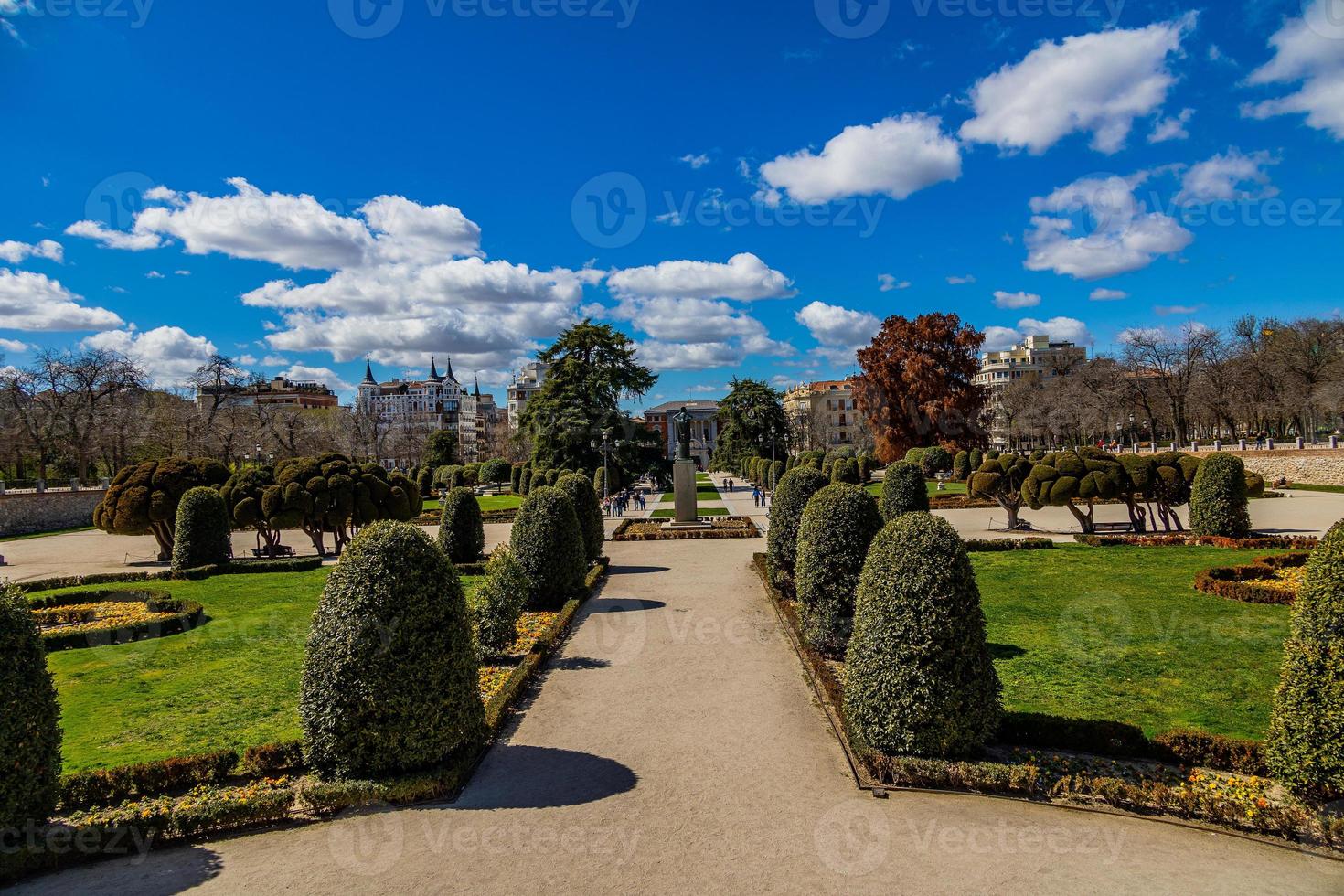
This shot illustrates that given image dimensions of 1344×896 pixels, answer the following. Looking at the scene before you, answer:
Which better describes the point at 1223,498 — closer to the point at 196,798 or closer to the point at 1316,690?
the point at 1316,690

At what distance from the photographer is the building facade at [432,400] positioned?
135375 mm

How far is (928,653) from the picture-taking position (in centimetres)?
626

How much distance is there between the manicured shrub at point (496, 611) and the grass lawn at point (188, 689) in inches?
92.4

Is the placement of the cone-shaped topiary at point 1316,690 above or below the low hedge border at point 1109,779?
above

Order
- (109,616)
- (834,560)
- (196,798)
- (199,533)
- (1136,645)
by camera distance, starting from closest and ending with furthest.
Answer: (196,798), (834,560), (1136,645), (109,616), (199,533)

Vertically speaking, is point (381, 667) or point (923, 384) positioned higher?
point (923, 384)

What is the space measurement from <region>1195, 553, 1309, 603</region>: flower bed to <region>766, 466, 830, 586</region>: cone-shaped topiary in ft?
22.5

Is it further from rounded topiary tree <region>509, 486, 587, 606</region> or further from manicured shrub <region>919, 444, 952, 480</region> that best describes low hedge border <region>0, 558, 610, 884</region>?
manicured shrub <region>919, 444, 952, 480</region>

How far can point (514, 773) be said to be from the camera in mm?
6820

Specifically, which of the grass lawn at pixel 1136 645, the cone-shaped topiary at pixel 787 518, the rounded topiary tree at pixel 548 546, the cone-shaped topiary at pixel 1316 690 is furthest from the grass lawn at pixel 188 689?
the cone-shaped topiary at pixel 1316 690

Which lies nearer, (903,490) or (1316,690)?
(1316,690)

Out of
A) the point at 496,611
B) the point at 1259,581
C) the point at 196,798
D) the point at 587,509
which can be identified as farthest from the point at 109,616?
the point at 1259,581

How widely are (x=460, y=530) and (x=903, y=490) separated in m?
11.4

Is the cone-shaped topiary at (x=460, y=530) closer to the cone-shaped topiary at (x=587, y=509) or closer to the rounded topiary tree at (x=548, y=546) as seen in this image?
the cone-shaped topiary at (x=587, y=509)
